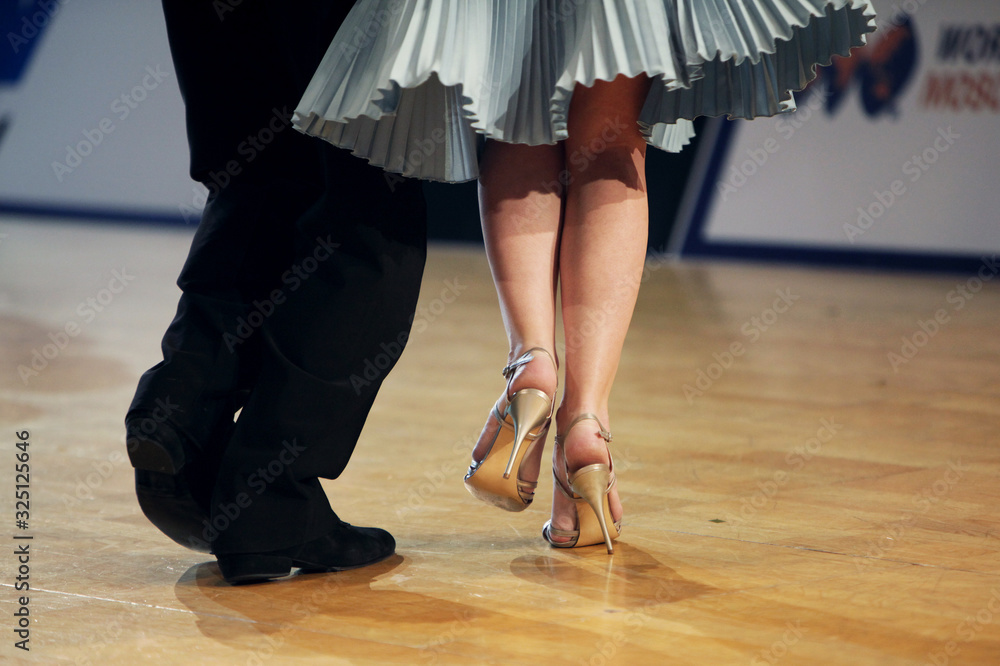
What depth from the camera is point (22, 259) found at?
4953 millimetres

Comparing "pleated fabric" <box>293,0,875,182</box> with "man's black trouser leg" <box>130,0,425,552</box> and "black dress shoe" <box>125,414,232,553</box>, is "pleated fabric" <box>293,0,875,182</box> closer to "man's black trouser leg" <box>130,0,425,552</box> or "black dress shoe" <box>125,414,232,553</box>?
"man's black trouser leg" <box>130,0,425,552</box>

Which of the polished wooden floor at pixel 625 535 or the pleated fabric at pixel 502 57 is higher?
the pleated fabric at pixel 502 57

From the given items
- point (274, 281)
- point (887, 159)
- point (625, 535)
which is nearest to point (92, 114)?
point (887, 159)

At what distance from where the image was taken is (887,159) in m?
5.76

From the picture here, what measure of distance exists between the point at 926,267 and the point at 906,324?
242cm

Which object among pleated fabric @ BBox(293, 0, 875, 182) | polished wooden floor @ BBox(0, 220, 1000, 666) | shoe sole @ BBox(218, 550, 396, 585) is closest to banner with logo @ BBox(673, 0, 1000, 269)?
polished wooden floor @ BBox(0, 220, 1000, 666)

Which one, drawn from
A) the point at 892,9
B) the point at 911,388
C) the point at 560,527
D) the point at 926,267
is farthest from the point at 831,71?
the point at 560,527

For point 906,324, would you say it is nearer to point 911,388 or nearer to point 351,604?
point 911,388

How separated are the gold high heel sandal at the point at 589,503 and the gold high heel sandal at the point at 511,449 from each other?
52 mm

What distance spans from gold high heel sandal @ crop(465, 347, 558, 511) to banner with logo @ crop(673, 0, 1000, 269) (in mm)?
5128

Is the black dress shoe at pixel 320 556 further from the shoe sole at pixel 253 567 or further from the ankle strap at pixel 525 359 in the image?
the ankle strap at pixel 525 359

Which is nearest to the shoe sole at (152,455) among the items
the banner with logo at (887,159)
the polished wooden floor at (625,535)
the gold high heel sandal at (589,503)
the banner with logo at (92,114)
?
the polished wooden floor at (625,535)

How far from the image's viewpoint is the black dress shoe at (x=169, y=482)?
0.94 meters

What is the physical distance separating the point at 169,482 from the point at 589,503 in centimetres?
40
